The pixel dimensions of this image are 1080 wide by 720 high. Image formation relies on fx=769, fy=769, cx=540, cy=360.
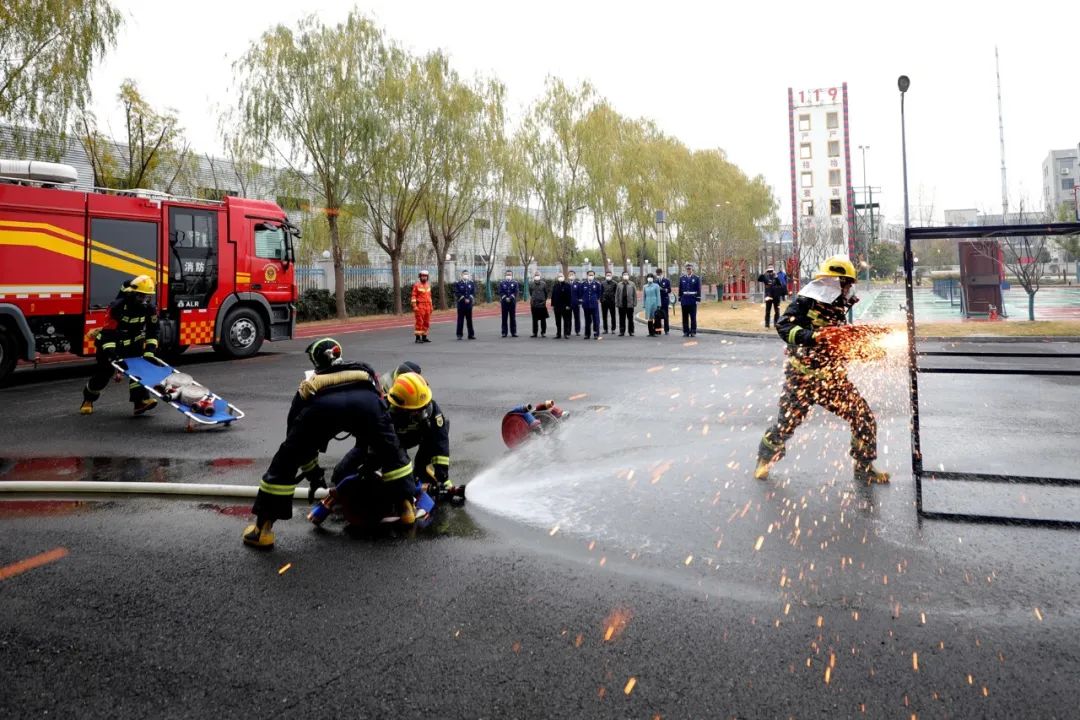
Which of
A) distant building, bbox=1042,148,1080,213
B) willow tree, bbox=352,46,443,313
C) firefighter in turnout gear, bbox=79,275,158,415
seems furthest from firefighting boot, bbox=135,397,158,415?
distant building, bbox=1042,148,1080,213

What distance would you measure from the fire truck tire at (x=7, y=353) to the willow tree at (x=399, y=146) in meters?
17.7

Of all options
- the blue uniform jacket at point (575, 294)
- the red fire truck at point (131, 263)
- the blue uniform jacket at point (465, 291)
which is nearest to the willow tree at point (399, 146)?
the blue uniform jacket at point (465, 291)

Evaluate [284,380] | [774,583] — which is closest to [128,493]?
[774,583]

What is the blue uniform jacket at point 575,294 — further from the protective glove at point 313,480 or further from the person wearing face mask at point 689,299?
the protective glove at point 313,480

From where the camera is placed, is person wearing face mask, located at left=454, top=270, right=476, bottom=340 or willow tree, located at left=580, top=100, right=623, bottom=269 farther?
willow tree, located at left=580, top=100, right=623, bottom=269

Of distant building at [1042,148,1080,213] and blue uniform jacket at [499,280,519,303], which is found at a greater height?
distant building at [1042,148,1080,213]

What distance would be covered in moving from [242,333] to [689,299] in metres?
11.2

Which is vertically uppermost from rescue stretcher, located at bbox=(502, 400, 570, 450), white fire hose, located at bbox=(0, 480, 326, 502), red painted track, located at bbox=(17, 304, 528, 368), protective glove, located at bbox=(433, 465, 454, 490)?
red painted track, located at bbox=(17, 304, 528, 368)

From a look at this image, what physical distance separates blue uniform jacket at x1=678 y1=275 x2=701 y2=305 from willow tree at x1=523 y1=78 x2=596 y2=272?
22782 mm

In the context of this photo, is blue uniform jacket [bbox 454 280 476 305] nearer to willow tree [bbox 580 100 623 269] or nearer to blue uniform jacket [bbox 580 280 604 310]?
blue uniform jacket [bbox 580 280 604 310]

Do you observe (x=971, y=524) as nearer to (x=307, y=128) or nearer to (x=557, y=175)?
(x=307, y=128)

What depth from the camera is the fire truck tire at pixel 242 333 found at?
16156 mm

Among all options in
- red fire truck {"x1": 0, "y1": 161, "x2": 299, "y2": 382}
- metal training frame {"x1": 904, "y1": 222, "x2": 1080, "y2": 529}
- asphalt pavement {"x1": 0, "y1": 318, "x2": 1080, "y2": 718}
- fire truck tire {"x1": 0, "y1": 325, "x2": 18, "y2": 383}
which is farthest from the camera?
red fire truck {"x1": 0, "y1": 161, "x2": 299, "y2": 382}

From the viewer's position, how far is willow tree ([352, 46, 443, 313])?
29172 mm
